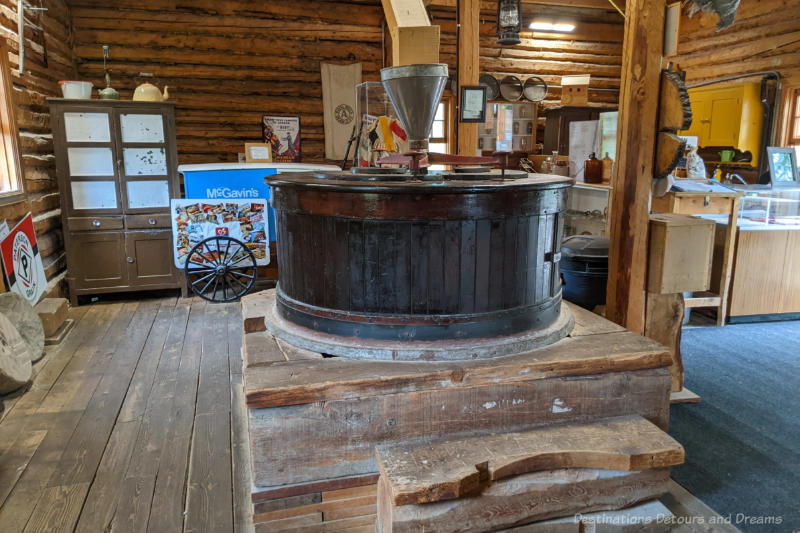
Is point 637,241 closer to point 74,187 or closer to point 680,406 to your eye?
point 680,406

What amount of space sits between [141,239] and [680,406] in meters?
4.84

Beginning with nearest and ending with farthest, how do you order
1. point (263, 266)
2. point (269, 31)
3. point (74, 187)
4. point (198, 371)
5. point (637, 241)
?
1. point (637, 241)
2. point (198, 371)
3. point (74, 187)
4. point (263, 266)
5. point (269, 31)

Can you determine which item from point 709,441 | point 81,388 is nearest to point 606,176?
point 709,441

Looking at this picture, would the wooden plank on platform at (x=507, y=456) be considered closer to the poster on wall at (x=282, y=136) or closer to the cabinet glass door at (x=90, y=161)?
the cabinet glass door at (x=90, y=161)

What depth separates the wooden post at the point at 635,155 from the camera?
9.53ft

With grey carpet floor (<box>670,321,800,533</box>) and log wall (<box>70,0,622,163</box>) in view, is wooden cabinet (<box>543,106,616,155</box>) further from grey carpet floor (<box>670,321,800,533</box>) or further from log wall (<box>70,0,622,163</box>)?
grey carpet floor (<box>670,321,800,533</box>)

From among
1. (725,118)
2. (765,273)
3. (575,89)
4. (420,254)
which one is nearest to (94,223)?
(420,254)

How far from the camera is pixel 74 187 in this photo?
5180mm

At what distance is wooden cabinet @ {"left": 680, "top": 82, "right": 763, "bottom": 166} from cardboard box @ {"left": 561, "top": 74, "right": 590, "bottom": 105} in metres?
1.75

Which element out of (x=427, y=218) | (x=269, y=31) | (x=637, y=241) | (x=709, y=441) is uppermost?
(x=269, y=31)

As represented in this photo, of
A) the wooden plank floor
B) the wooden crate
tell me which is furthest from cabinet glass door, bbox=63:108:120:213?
the wooden crate

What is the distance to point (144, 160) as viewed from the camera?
536 centimetres

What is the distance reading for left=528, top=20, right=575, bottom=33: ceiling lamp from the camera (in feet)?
27.5

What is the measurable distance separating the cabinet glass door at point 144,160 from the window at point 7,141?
38.4 inches
